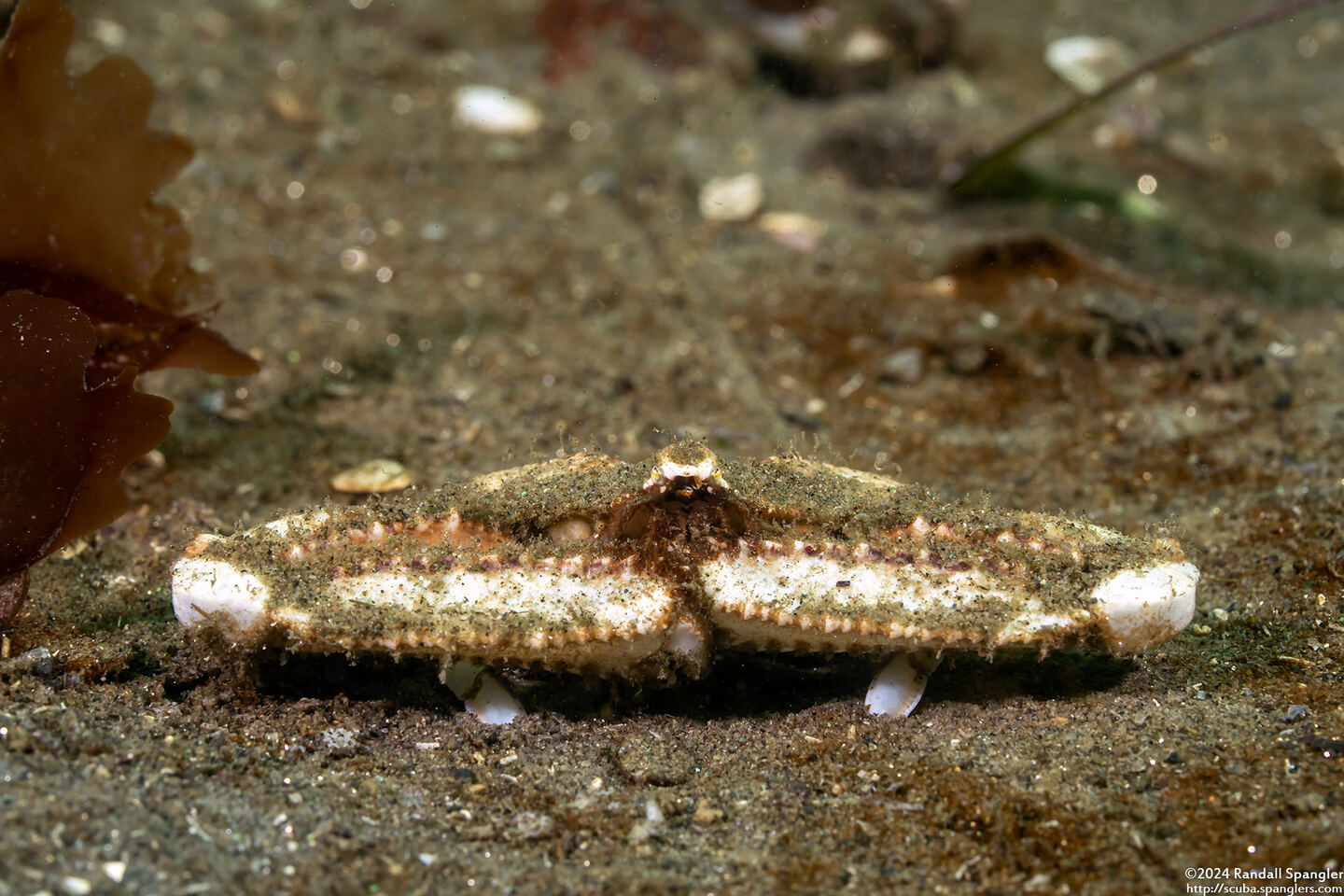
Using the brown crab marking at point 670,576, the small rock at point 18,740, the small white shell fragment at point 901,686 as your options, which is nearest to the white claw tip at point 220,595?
the brown crab marking at point 670,576

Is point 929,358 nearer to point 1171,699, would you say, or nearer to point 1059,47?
point 1171,699

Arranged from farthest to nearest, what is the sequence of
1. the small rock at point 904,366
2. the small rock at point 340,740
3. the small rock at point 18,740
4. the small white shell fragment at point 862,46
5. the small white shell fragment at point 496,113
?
1. the small white shell fragment at point 862,46
2. the small white shell fragment at point 496,113
3. the small rock at point 904,366
4. the small rock at point 340,740
5. the small rock at point 18,740

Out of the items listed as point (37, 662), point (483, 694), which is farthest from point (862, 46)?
point (37, 662)

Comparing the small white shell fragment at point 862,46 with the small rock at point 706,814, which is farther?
the small white shell fragment at point 862,46

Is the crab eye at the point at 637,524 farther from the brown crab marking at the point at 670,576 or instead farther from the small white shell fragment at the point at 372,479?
the small white shell fragment at the point at 372,479

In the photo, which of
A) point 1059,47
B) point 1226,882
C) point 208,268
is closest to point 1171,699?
point 1226,882

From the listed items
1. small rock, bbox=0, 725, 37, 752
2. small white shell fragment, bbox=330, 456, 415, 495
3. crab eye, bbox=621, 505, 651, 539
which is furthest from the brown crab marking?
small white shell fragment, bbox=330, 456, 415, 495

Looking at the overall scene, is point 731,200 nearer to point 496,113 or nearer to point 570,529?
point 496,113
